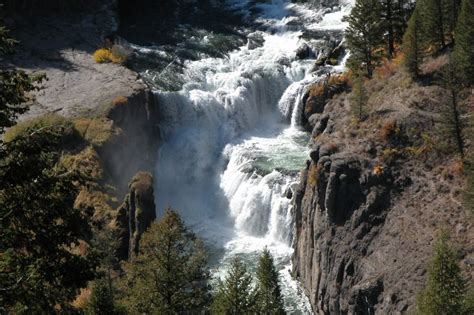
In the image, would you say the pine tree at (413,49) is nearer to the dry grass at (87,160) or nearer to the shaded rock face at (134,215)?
the shaded rock face at (134,215)

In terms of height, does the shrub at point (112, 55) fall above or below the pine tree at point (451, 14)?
below

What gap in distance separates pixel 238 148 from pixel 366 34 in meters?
16.6

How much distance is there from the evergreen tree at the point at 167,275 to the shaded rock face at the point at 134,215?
60.2ft

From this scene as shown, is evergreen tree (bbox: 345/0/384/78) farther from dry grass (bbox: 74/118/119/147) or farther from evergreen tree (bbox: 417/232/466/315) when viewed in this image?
evergreen tree (bbox: 417/232/466/315)

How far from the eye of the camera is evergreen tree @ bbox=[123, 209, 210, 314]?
2238 centimetres

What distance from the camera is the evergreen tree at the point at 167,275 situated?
22.4 metres

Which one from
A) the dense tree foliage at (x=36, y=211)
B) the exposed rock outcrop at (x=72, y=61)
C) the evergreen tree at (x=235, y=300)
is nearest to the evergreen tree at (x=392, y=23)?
the exposed rock outcrop at (x=72, y=61)

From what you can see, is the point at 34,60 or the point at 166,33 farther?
the point at 166,33

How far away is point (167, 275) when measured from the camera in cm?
Answer: 2239

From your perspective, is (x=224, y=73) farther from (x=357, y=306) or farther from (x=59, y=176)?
(x=59, y=176)

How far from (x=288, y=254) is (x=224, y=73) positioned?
2690 cm

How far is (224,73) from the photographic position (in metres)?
65.2

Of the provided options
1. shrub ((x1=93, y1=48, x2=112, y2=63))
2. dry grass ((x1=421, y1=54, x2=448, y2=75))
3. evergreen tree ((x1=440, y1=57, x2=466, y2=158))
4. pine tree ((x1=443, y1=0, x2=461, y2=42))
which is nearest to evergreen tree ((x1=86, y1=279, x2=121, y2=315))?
evergreen tree ((x1=440, y1=57, x2=466, y2=158))

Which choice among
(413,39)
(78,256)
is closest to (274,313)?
(78,256)
